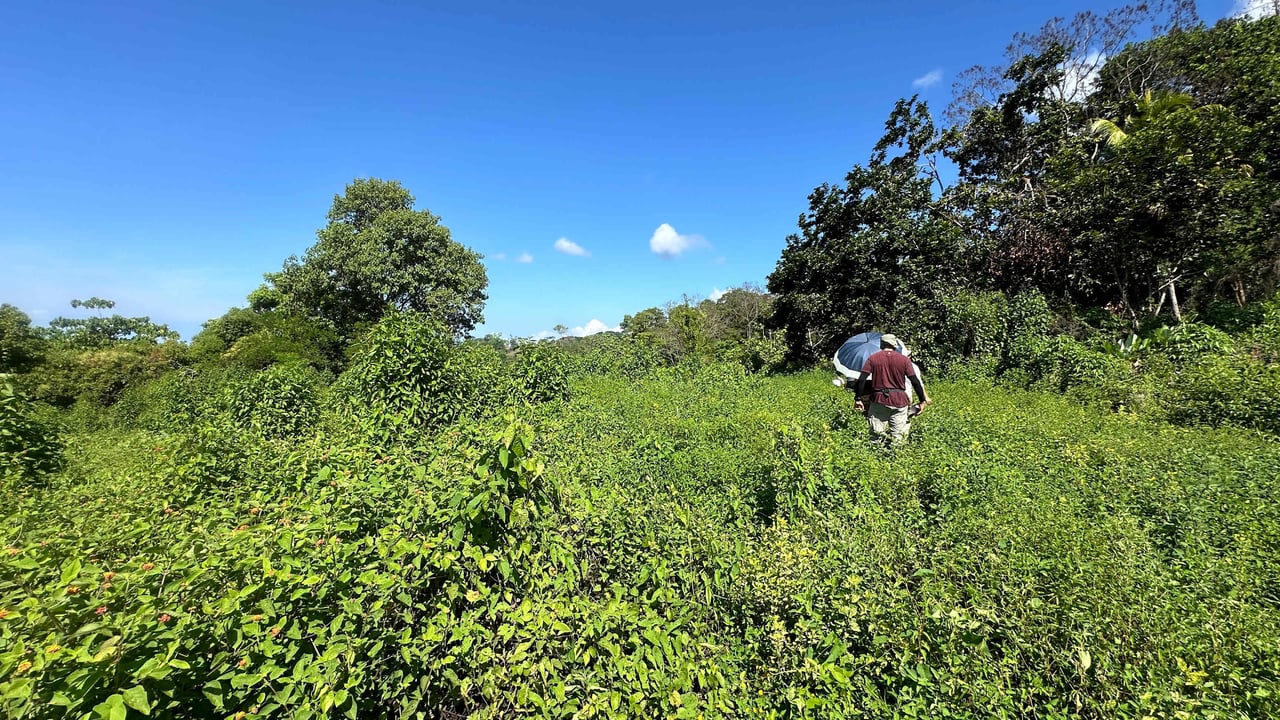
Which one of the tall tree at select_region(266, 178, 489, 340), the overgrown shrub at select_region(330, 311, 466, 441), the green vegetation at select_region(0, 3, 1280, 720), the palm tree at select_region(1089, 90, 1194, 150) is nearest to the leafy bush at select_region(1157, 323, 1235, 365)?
the green vegetation at select_region(0, 3, 1280, 720)

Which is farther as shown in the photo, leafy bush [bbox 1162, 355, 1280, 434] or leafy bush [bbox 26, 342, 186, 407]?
leafy bush [bbox 26, 342, 186, 407]

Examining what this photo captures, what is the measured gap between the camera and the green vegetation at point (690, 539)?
1.66m

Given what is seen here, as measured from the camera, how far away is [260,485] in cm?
372

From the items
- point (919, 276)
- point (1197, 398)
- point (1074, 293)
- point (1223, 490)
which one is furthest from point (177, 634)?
point (1074, 293)

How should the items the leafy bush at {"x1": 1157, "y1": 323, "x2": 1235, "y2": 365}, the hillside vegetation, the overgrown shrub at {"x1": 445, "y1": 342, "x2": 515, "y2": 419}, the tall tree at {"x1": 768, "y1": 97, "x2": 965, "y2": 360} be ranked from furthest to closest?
the tall tree at {"x1": 768, "y1": 97, "x2": 965, "y2": 360}
the leafy bush at {"x1": 1157, "y1": 323, "x2": 1235, "y2": 365}
the overgrown shrub at {"x1": 445, "y1": 342, "x2": 515, "y2": 419}
the hillside vegetation

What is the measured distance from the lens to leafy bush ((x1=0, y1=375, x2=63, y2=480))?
405 cm

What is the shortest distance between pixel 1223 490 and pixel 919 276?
1043 centimetres

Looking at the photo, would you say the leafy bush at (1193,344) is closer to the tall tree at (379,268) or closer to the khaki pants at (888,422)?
the khaki pants at (888,422)

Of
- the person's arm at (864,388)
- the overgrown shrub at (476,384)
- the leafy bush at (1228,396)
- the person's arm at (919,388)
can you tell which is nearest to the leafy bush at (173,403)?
the overgrown shrub at (476,384)

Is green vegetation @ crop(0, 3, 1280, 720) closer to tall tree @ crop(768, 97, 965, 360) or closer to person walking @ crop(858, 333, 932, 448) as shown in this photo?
person walking @ crop(858, 333, 932, 448)

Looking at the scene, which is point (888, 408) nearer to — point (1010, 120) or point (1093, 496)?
point (1093, 496)

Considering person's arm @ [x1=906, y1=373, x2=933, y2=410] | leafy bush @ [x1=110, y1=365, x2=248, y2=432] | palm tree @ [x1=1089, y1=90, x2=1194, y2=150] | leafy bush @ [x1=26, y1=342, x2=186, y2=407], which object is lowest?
person's arm @ [x1=906, y1=373, x2=933, y2=410]

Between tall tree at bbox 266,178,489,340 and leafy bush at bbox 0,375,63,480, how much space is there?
571 inches

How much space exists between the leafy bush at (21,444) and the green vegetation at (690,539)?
3 centimetres
